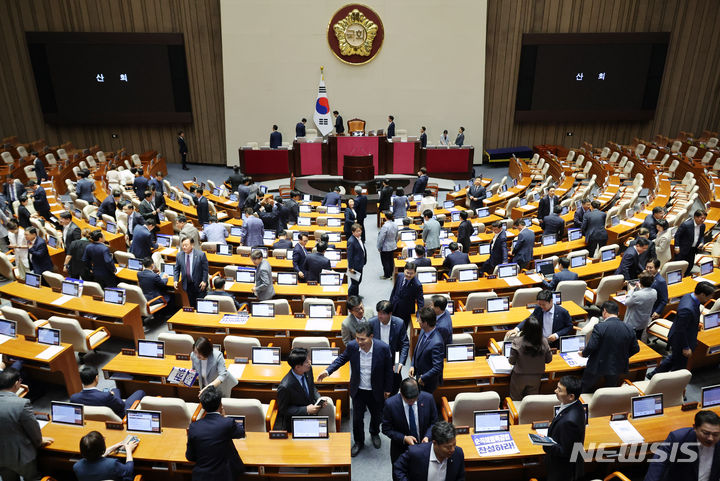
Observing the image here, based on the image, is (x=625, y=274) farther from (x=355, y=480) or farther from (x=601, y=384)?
(x=355, y=480)

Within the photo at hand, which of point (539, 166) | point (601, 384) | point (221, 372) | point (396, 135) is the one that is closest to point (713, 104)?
point (539, 166)

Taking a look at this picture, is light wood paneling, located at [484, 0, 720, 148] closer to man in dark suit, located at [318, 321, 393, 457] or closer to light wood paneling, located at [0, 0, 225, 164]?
light wood paneling, located at [0, 0, 225, 164]

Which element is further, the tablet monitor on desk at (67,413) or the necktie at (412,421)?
the tablet monitor on desk at (67,413)

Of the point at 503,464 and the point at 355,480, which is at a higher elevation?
the point at 503,464

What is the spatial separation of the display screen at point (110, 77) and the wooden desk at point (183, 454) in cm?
1575

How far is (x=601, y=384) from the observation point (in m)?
5.10

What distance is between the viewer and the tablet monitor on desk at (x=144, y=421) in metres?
4.13

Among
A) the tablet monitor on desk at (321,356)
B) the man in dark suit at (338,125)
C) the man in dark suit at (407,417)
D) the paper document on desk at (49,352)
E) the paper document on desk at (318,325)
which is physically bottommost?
the paper document on desk at (49,352)

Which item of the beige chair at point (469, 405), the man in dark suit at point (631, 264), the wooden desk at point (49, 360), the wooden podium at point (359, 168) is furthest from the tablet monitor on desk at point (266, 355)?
the wooden podium at point (359, 168)

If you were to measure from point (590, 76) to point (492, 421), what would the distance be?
677 inches

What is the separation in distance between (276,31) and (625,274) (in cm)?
1431

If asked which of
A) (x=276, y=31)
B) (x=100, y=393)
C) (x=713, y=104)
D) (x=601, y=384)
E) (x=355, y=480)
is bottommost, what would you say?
(x=355, y=480)

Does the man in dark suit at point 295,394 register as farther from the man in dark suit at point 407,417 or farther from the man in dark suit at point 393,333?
the man in dark suit at point 393,333

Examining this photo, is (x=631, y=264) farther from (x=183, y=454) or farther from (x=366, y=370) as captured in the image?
(x=183, y=454)
